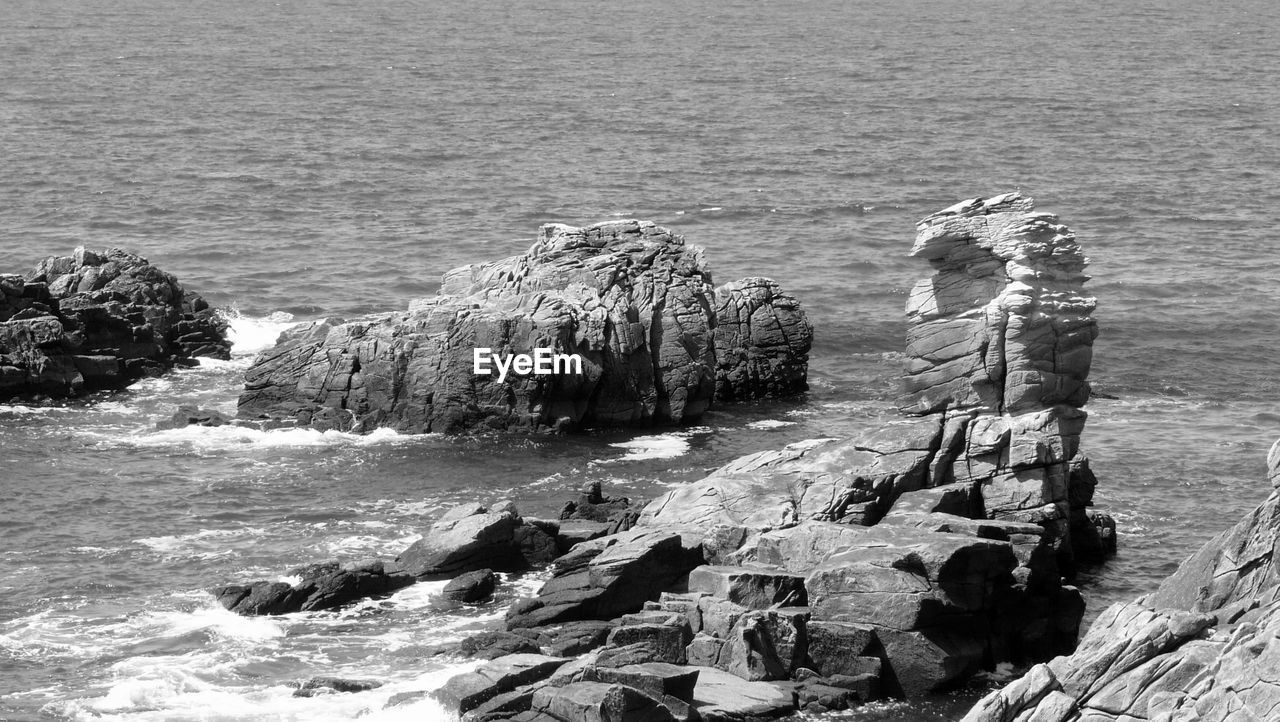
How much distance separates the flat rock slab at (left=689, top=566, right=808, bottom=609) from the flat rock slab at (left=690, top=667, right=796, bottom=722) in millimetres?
3003

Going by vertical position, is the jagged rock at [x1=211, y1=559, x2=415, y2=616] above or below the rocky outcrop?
below

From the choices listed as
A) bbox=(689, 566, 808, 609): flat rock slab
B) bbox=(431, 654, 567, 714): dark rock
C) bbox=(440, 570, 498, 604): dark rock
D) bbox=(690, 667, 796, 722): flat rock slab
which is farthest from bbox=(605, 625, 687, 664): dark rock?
bbox=(440, 570, 498, 604): dark rock

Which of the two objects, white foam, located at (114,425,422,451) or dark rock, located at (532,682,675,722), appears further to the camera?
white foam, located at (114,425,422,451)

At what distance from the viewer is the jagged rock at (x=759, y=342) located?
249ft

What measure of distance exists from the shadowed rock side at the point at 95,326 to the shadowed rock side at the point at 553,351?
23.5 ft

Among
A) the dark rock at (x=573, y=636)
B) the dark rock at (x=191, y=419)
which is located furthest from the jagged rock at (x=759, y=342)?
the dark rock at (x=573, y=636)

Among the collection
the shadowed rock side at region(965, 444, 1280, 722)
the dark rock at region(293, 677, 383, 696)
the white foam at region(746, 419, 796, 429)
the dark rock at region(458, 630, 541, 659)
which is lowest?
the dark rock at region(293, 677, 383, 696)

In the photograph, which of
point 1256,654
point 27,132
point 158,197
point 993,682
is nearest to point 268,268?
point 158,197

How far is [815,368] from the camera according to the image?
8125 centimetres

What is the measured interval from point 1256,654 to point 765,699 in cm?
1387

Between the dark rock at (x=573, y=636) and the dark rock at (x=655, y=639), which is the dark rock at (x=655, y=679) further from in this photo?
the dark rock at (x=573, y=636)

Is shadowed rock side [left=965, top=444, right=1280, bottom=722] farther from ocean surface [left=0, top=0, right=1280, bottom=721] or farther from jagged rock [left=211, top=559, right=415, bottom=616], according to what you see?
jagged rock [left=211, top=559, right=415, bottom=616]

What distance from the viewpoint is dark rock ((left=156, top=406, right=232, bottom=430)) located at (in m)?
70.8

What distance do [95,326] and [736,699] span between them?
43336 mm
